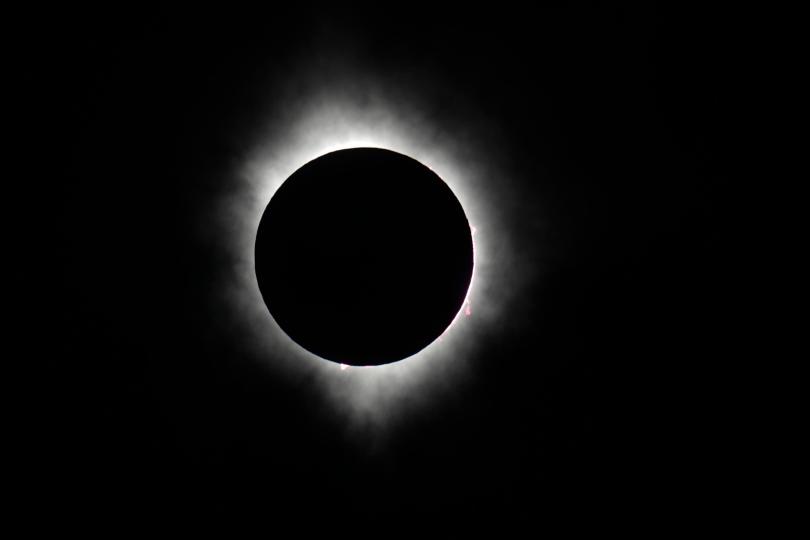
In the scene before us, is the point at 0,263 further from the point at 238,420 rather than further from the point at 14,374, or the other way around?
the point at 238,420

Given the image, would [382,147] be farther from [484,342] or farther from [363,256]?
[484,342]

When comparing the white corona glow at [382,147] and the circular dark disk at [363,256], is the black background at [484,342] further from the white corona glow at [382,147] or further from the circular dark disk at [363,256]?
the circular dark disk at [363,256]

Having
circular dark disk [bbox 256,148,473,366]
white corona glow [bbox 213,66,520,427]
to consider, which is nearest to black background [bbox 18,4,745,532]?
white corona glow [bbox 213,66,520,427]

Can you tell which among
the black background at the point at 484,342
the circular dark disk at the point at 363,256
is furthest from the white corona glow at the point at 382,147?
the circular dark disk at the point at 363,256

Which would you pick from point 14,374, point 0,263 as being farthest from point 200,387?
point 0,263

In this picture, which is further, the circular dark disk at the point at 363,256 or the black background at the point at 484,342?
the black background at the point at 484,342

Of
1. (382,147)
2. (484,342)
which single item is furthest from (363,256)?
(484,342)
